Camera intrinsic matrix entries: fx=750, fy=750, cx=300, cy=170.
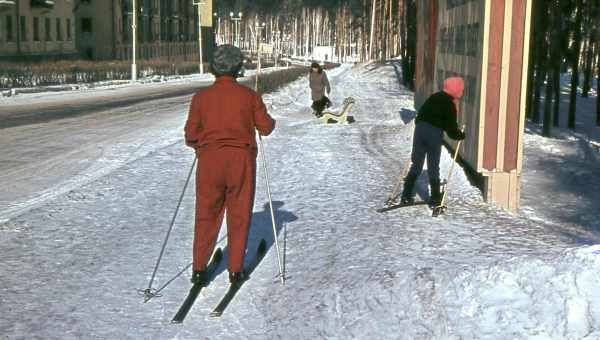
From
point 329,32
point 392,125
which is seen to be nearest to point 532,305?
point 392,125

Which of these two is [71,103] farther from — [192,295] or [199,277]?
[192,295]

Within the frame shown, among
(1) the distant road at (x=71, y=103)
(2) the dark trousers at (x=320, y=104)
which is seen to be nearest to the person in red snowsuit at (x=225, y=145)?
A: (1) the distant road at (x=71, y=103)

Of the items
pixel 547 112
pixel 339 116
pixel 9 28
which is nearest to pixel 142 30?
pixel 9 28

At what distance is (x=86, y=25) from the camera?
217 ft

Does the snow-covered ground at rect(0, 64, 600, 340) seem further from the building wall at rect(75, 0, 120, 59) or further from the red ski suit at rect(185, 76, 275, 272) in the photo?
the building wall at rect(75, 0, 120, 59)

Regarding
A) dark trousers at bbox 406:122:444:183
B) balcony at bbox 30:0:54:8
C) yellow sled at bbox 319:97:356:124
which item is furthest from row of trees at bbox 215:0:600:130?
balcony at bbox 30:0:54:8

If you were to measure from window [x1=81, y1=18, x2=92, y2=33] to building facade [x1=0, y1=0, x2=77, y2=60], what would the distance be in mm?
7422

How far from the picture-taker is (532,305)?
508 cm

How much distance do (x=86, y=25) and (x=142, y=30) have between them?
8.75m

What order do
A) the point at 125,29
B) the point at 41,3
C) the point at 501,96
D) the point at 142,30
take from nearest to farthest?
1. the point at 501,96
2. the point at 41,3
3. the point at 125,29
4. the point at 142,30

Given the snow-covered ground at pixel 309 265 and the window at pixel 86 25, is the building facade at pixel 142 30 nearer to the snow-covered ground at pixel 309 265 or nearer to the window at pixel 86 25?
the window at pixel 86 25

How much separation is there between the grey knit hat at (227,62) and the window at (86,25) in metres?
63.8

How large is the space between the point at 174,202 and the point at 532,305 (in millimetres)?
5978

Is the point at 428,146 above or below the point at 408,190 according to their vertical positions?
above
